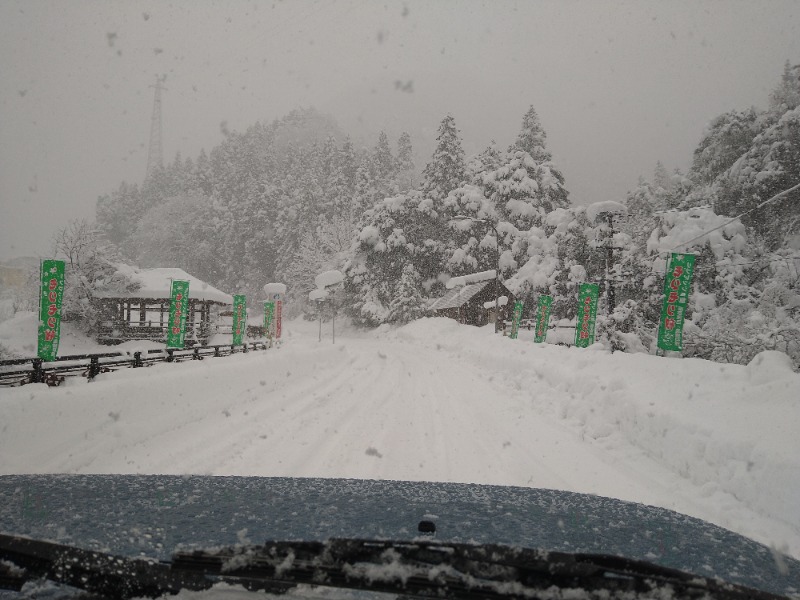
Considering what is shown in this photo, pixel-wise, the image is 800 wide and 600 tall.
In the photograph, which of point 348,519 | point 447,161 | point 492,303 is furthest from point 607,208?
point 447,161

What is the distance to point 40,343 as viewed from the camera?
12812 mm

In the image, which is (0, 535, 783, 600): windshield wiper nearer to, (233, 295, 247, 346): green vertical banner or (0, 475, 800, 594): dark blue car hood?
(0, 475, 800, 594): dark blue car hood

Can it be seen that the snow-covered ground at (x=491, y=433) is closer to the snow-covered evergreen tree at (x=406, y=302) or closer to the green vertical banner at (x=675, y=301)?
the green vertical banner at (x=675, y=301)

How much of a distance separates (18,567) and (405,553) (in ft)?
3.61

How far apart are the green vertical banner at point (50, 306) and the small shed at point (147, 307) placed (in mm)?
18686

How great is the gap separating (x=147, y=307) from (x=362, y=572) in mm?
38848

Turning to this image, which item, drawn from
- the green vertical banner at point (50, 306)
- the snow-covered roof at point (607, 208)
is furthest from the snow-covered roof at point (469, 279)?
the green vertical banner at point (50, 306)

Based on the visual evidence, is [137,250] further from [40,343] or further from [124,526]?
[124,526]

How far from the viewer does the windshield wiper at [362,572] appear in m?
1.27

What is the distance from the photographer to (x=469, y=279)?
4734 cm

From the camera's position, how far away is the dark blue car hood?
1586 millimetres

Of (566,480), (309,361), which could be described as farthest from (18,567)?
(309,361)

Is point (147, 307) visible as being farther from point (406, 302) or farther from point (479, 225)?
point (479, 225)

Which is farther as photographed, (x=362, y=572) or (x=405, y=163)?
(x=405, y=163)
